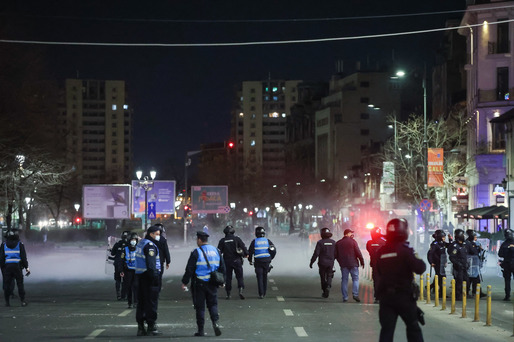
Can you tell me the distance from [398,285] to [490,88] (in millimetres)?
60387

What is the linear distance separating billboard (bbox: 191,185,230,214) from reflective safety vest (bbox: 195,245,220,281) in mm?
79255

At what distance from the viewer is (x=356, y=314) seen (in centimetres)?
2120

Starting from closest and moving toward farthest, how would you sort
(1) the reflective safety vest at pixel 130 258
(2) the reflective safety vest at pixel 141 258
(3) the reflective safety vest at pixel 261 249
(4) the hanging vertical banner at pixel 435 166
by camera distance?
1. (2) the reflective safety vest at pixel 141 258
2. (1) the reflective safety vest at pixel 130 258
3. (3) the reflective safety vest at pixel 261 249
4. (4) the hanging vertical banner at pixel 435 166

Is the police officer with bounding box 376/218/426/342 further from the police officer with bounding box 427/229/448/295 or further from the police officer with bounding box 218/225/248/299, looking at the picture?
the police officer with bounding box 218/225/248/299

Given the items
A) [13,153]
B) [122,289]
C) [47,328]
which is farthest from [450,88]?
[47,328]

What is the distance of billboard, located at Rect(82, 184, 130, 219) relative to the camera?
7544cm

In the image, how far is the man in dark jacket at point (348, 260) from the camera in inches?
976

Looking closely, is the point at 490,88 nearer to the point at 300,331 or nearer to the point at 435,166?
the point at 435,166

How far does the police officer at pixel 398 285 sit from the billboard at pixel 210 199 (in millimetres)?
84130

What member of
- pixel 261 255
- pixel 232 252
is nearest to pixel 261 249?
pixel 261 255

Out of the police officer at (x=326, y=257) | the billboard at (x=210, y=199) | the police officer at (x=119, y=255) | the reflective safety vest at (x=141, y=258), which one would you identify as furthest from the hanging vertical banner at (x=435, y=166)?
the billboard at (x=210, y=199)

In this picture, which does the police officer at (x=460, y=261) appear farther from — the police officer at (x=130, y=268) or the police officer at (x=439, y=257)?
the police officer at (x=130, y=268)

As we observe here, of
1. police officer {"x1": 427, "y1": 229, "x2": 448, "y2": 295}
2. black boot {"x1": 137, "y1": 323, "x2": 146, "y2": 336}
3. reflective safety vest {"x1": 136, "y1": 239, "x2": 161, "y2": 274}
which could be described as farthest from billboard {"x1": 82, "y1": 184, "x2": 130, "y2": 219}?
black boot {"x1": 137, "y1": 323, "x2": 146, "y2": 336}

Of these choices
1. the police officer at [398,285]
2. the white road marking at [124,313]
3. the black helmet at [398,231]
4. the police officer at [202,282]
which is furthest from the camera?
the white road marking at [124,313]
